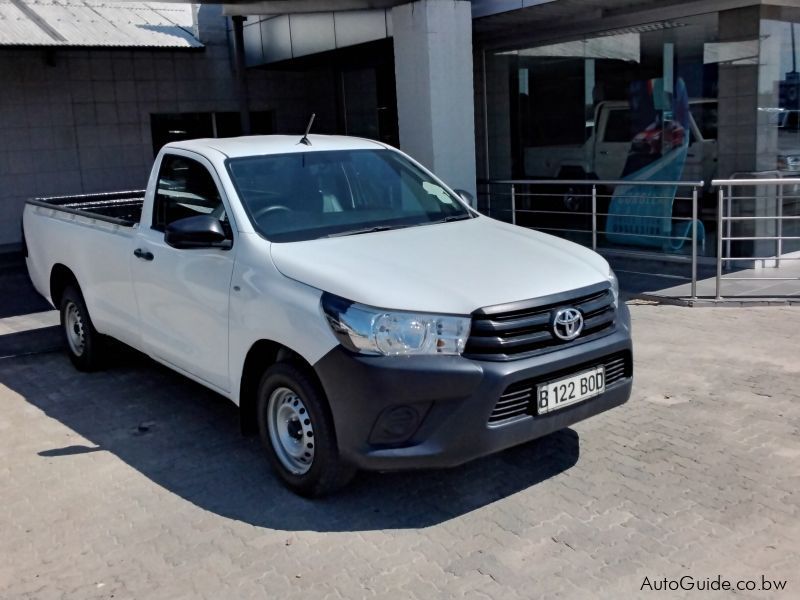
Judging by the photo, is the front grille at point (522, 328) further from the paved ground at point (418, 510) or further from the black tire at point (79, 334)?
the black tire at point (79, 334)

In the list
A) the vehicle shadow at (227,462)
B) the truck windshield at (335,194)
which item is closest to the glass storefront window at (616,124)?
the truck windshield at (335,194)

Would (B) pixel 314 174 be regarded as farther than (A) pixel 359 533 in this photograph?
Yes

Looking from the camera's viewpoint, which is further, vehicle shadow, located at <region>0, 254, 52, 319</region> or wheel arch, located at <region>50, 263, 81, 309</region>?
vehicle shadow, located at <region>0, 254, 52, 319</region>

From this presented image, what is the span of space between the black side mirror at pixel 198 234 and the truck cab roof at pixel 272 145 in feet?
2.35

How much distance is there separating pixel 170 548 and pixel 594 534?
2024 mm

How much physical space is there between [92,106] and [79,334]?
26.6 feet

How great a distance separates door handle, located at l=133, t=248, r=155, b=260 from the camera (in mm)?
5656

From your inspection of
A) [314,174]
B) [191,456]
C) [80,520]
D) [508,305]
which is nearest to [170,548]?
[80,520]

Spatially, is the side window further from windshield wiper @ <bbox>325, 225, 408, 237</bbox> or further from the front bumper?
the front bumper

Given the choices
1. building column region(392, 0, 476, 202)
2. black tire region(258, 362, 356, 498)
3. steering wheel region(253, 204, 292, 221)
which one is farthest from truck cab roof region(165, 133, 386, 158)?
building column region(392, 0, 476, 202)

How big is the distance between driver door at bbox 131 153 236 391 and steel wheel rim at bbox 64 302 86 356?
4.73ft

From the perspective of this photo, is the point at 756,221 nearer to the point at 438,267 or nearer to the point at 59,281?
the point at 438,267

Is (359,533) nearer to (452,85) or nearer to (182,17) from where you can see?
(452,85)

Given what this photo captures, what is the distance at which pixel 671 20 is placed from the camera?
10.5 m
